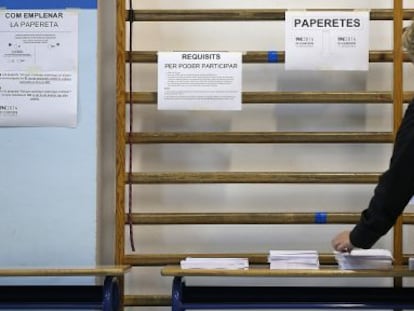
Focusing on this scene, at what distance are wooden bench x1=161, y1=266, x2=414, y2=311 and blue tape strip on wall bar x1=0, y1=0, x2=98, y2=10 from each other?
119 centimetres

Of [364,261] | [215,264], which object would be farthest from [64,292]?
[364,261]

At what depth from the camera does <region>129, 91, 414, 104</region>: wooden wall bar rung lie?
8.80ft

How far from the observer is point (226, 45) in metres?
2.82

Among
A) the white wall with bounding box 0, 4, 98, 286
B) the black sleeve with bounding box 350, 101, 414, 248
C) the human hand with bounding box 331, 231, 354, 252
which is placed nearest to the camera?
the black sleeve with bounding box 350, 101, 414, 248

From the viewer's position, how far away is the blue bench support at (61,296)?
2.33 m

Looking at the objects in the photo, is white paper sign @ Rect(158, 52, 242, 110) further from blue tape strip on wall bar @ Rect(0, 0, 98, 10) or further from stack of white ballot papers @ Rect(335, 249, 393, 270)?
stack of white ballot papers @ Rect(335, 249, 393, 270)

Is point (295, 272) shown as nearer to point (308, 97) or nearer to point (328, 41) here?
point (308, 97)

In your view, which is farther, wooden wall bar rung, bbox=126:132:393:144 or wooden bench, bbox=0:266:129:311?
wooden wall bar rung, bbox=126:132:393:144

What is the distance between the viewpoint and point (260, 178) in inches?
105

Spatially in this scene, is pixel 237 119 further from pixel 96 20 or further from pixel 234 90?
pixel 96 20

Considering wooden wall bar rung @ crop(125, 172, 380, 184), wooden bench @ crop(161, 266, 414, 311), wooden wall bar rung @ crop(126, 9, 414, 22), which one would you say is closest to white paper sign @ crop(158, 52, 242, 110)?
wooden wall bar rung @ crop(126, 9, 414, 22)

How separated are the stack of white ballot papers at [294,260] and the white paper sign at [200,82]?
0.68 metres

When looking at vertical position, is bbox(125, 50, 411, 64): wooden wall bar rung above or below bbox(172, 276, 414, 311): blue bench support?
above

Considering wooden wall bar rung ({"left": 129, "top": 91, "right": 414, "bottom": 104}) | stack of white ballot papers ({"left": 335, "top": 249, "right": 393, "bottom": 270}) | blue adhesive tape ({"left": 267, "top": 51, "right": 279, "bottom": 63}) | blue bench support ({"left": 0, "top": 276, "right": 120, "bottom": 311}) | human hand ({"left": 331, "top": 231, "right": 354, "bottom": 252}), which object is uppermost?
blue adhesive tape ({"left": 267, "top": 51, "right": 279, "bottom": 63})
